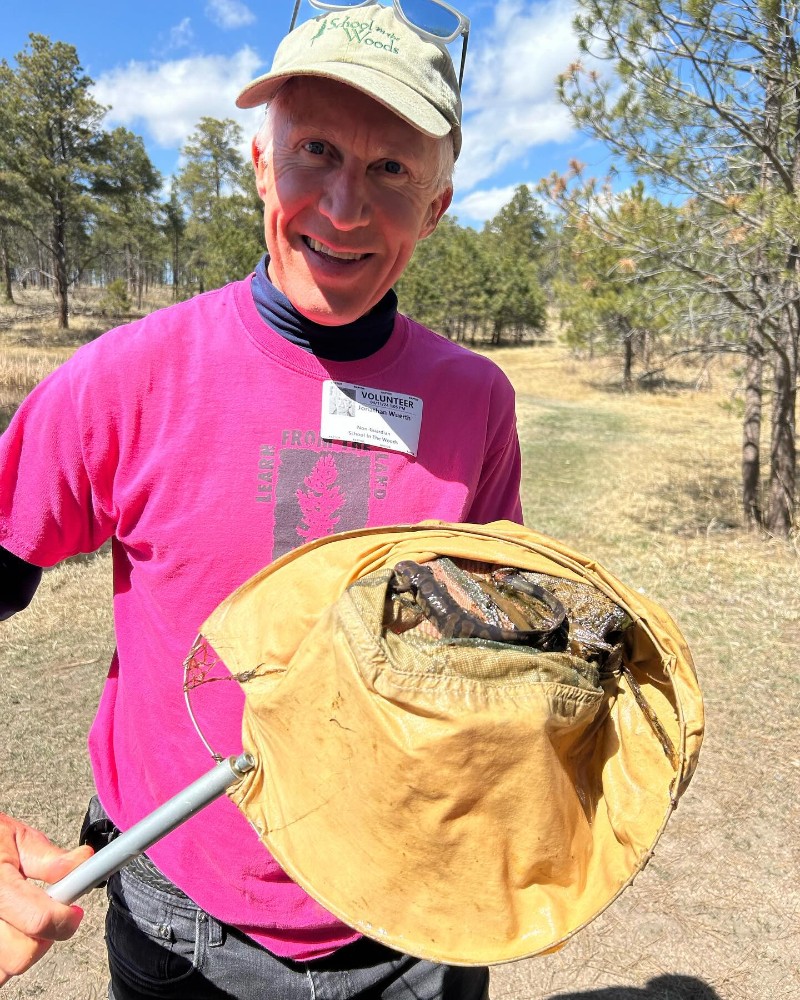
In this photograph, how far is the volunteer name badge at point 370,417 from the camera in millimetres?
1293

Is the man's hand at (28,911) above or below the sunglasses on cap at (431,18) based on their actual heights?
below

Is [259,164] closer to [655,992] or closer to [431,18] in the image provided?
[431,18]

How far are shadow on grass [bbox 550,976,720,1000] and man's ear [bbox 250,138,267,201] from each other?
10.0ft

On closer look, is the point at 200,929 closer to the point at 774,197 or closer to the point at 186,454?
the point at 186,454

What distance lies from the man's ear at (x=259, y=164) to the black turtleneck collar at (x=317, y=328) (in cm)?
14

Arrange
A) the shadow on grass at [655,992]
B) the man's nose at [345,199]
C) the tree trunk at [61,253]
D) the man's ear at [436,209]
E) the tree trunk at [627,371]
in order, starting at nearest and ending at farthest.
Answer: the man's nose at [345,199] → the man's ear at [436,209] → the shadow on grass at [655,992] → the tree trunk at [627,371] → the tree trunk at [61,253]

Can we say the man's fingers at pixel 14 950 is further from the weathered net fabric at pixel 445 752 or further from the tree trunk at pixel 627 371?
the tree trunk at pixel 627 371

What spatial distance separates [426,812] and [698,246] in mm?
6483

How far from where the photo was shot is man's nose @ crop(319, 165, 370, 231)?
117 cm

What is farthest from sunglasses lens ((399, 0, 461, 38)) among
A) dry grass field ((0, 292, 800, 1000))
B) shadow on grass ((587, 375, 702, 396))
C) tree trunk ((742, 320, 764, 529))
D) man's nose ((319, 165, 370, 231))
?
shadow on grass ((587, 375, 702, 396))

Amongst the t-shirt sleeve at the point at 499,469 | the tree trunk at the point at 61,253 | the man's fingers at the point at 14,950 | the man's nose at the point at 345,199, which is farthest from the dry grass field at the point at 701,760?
the tree trunk at the point at 61,253

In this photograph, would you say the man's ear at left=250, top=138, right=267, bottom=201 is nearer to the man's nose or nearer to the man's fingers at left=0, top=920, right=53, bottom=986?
the man's nose

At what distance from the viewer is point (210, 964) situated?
1.27 meters

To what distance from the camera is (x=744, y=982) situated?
2.79m
